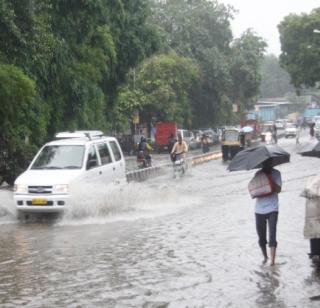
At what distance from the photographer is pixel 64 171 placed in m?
15.8

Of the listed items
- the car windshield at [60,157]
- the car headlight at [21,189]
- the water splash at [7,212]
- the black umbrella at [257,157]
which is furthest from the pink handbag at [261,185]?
the water splash at [7,212]

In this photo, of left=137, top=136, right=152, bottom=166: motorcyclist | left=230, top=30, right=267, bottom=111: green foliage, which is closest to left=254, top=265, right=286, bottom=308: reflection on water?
left=137, top=136, right=152, bottom=166: motorcyclist

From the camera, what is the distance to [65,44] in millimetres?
25109

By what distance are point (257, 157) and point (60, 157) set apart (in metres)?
7.58

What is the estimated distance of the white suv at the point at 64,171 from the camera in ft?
49.7

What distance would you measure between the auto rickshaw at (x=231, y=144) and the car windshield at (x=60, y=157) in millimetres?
23443

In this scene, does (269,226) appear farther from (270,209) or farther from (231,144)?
(231,144)

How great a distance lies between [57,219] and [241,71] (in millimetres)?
56771

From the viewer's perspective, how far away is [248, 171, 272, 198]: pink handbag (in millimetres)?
9961

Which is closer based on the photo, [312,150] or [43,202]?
[312,150]

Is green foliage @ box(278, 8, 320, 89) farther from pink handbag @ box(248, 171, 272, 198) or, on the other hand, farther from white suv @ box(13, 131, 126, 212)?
pink handbag @ box(248, 171, 272, 198)

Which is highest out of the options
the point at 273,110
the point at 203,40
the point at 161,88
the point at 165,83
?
the point at 203,40

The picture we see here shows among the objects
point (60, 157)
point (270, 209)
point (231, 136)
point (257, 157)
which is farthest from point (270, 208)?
point (231, 136)

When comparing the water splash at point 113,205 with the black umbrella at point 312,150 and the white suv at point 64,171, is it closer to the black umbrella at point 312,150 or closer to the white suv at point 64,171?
the white suv at point 64,171
